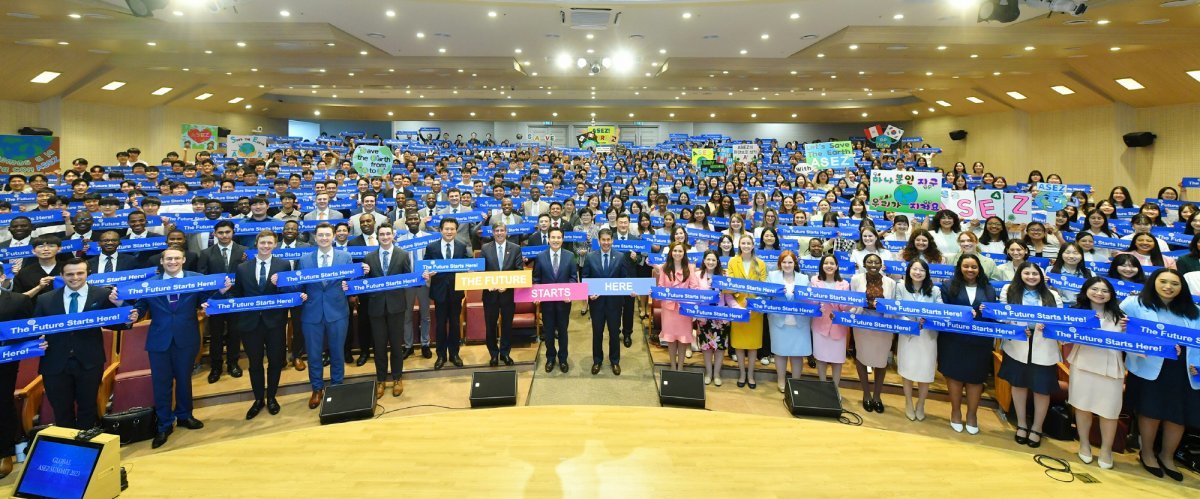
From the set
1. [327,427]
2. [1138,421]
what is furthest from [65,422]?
[1138,421]

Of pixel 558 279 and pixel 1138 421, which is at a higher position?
pixel 558 279

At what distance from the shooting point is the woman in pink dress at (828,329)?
209 inches

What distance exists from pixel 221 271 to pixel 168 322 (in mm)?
950

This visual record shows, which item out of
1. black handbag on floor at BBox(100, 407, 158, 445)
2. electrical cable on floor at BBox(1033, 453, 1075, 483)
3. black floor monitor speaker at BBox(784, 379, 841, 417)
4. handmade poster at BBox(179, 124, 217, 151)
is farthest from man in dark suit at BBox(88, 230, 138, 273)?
handmade poster at BBox(179, 124, 217, 151)

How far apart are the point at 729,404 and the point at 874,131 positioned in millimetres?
14380

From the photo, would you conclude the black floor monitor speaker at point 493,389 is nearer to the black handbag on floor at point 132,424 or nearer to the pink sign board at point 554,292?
the pink sign board at point 554,292

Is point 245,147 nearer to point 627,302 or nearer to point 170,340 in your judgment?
point 170,340

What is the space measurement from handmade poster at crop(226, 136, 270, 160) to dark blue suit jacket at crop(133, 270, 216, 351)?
12.9 meters

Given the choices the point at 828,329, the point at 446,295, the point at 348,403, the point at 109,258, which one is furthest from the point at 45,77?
the point at 828,329

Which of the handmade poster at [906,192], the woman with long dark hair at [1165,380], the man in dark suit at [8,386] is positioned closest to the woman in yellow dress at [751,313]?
the woman with long dark hair at [1165,380]

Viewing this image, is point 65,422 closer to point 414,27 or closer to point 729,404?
point 729,404

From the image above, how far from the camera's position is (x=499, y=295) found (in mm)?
5930

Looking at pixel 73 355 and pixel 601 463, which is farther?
pixel 73 355

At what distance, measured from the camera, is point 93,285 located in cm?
441
